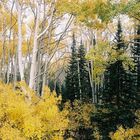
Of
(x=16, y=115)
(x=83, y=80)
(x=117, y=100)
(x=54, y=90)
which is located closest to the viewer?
(x=16, y=115)

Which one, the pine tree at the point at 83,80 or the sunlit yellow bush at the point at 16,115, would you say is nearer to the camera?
the sunlit yellow bush at the point at 16,115

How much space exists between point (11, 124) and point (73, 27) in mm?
9200

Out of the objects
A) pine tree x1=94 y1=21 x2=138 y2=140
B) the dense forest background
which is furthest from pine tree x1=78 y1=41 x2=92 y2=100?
pine tree x1=94 y1=21 x2=138 y2=140

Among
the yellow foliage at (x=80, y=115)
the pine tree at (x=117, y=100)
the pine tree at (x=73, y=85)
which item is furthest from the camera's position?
the pine tree at (x=73, y=85)

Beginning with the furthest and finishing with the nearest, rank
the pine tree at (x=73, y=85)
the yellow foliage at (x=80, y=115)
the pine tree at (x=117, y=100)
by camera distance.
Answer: the pine tree at (x=73, y=85) < the yellow foliage at (x=80, y=115) < the pine tree at (x=117, y=100)

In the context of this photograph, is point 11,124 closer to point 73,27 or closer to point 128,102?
point 73,27

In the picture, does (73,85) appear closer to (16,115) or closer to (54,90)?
(54,90)

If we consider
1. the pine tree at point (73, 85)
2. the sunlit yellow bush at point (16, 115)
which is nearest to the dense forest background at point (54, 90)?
the sunlit yellow bush at point (16, 115)

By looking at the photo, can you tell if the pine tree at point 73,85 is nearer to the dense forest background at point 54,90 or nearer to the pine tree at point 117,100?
the dense forest background at point 54,90

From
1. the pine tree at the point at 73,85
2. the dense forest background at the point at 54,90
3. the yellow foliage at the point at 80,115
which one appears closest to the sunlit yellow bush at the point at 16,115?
the dense forest background at the point at 54,90

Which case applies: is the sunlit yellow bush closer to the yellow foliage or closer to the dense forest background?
the dense forest background

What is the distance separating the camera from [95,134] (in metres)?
29.8

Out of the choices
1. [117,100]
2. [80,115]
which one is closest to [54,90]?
[117,100]

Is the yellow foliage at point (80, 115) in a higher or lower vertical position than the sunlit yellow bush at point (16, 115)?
lower
